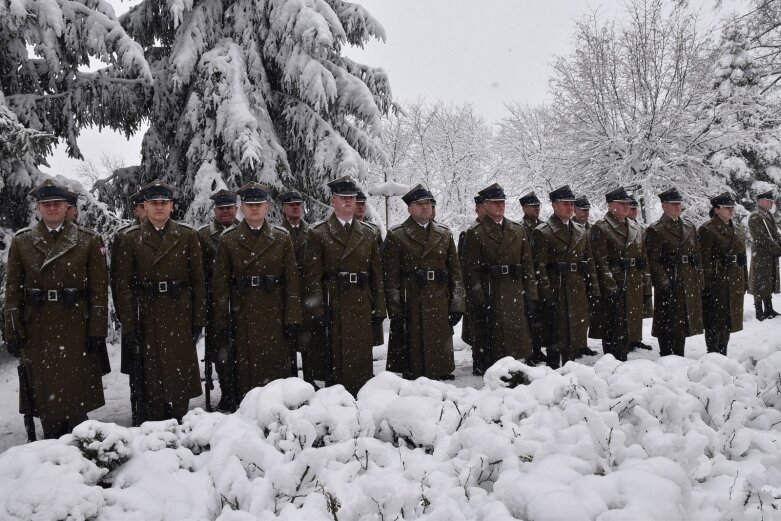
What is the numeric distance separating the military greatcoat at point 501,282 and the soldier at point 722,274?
270 cm

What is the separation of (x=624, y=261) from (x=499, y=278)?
1822mm

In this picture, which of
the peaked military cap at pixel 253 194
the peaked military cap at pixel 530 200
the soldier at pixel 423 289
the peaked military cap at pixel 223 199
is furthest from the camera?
the peaked military cap at pixel 530 200

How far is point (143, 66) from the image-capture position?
303 inches

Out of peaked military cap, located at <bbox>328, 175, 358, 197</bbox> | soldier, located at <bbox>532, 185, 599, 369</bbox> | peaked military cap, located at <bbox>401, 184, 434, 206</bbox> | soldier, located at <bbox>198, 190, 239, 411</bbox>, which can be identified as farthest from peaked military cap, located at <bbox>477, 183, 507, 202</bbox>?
soldier, located at <bbox>198, 190, 239, 411</bbox>

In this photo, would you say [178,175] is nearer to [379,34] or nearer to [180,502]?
[379,34]

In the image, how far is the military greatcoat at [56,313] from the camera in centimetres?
457

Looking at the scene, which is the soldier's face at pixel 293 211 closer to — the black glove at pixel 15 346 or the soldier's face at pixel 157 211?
the soldier's face at pixel 157 211

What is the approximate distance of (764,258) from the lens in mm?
9914

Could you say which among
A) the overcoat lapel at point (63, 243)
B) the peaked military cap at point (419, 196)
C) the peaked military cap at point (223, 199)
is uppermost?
the peaked military cap at point (223, 199)

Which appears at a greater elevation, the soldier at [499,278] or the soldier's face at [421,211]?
the soldier's face at [421,211]

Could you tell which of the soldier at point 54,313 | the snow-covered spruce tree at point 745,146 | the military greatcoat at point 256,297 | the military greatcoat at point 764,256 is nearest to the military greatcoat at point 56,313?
the soldier at point 54,313

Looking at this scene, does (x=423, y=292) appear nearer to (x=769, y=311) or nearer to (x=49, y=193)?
(x=49, y=193)

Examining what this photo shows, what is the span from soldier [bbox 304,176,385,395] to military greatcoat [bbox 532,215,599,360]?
2274mm

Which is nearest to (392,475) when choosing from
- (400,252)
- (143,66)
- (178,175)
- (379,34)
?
(400,252)
